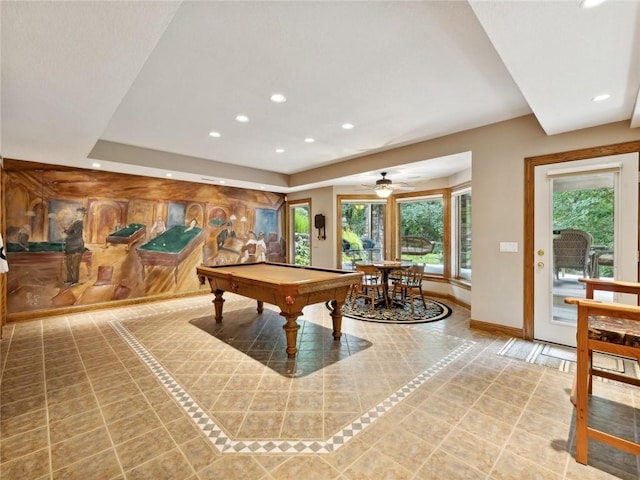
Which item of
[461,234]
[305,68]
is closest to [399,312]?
[461,234]

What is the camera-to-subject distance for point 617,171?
3.22 metres

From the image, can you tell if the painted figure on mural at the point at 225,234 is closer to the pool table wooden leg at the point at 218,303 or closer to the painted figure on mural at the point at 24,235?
the pool table wooden leg at the point at 218,303

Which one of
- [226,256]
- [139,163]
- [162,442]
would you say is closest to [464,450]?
[162,442]

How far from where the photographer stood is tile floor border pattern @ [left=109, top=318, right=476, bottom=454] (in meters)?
1.91

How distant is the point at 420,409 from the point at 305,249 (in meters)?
6.39

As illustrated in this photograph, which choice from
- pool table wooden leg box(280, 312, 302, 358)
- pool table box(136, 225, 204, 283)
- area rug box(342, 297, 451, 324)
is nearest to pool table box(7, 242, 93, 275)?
pool table box(136, 225, 204, 283)

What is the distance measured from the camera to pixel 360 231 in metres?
7.53

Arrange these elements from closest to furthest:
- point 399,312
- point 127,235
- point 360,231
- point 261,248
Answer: point 399,312
point 127,235
point 360,231
point 261,248

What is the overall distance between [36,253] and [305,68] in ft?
17.8

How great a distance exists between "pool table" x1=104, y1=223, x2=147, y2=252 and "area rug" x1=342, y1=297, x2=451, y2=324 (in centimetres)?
437

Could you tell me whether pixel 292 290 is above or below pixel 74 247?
below

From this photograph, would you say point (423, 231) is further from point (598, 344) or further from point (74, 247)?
point (74, 247)

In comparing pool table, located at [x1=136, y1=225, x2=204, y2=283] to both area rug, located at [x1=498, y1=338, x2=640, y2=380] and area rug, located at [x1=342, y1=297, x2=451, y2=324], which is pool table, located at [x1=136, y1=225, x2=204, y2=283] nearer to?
area rug, located at [x1=342, y1=297, x2=451, y2=324]

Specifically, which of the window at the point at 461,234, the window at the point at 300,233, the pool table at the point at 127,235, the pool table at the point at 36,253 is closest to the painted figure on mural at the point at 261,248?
the window at the point at 300,233
